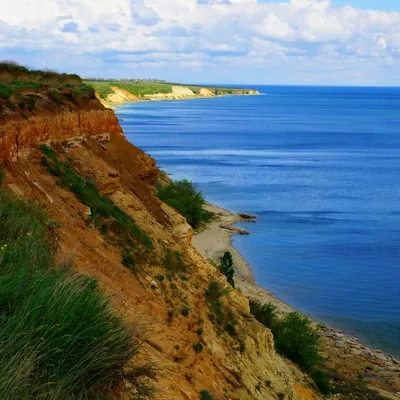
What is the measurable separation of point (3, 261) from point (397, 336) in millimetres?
24565

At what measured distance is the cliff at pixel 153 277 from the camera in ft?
40.6

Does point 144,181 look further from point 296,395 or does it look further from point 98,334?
point 98,334

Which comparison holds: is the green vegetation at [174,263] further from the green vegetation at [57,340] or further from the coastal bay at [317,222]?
the green vegetation at [57,340]

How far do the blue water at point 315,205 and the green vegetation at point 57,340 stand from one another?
2305cm

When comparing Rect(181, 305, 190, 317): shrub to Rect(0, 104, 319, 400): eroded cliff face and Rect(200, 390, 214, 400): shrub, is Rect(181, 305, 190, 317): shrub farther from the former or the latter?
Rect(200, 390, 214, 400): shrub

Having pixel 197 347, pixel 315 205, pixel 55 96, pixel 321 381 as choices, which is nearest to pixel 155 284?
pixel 197 347

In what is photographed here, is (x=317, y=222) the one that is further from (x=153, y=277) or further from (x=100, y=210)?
(x=153, y=277)

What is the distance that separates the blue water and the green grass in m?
14.7

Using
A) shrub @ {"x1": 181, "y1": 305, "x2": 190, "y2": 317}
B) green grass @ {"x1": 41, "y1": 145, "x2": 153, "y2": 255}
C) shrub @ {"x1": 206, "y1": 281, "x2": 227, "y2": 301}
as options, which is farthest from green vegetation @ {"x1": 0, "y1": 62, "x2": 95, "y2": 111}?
shrub @ {"x1": 206, "y1": 281, "x2": 227, "y2": 301}

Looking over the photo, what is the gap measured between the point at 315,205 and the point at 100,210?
41374 millimetres

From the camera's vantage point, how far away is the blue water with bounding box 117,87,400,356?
108ft

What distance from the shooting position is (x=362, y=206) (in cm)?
5506

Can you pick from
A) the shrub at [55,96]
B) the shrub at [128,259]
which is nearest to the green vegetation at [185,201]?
the shrub at [55,96]

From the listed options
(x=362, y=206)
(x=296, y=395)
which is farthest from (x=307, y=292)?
(x=362, y=206)
